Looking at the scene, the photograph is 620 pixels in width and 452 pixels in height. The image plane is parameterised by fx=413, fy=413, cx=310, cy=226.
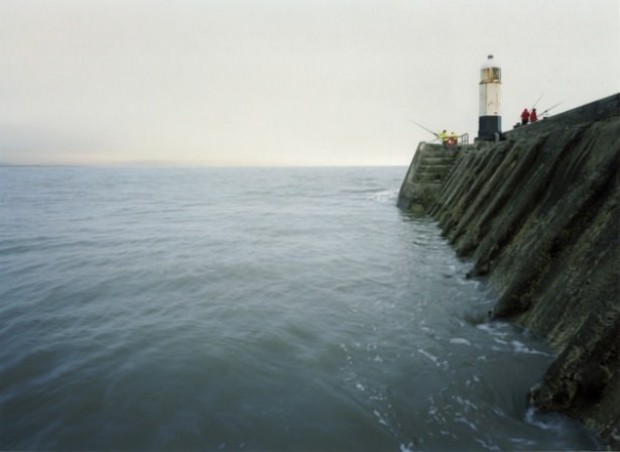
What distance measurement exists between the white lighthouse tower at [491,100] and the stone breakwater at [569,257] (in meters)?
12.4

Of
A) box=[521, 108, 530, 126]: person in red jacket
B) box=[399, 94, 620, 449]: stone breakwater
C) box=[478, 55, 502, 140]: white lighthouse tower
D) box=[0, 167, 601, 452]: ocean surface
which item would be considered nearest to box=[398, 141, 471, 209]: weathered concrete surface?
box=[478, 55, 502, 140]: white lighthouse tower

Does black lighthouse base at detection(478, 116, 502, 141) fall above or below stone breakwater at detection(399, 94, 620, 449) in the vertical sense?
above

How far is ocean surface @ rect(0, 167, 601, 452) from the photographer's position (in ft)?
14.9

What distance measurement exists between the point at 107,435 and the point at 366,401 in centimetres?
300

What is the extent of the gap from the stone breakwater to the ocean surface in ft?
1.09

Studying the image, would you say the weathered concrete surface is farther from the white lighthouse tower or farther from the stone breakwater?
the stone breakwater

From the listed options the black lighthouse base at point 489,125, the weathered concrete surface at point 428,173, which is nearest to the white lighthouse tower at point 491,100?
the black lighthouse base at point 489,125

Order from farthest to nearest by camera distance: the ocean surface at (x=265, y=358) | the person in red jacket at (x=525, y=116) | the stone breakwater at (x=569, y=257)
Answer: the person in red jacket at (x=525, y=116) < the ocean surface at (x=265, y=358) < the stone breakwater at (x=569, y=257)

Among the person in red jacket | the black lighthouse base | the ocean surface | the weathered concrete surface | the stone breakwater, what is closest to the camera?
the stone breakwater

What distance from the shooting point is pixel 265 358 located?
20.8ft

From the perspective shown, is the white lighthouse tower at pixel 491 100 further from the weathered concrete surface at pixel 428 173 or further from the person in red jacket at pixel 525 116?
the person in red jacket at pixel 525 116

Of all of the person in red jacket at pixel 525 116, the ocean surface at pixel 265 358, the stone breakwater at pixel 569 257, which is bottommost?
the ocean surface at pixel 265 358

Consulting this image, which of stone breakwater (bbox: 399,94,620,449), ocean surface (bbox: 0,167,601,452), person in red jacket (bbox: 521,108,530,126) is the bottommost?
ocean surface (bbox: 0,167,601,452)

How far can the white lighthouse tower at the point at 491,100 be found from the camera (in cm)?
2362
